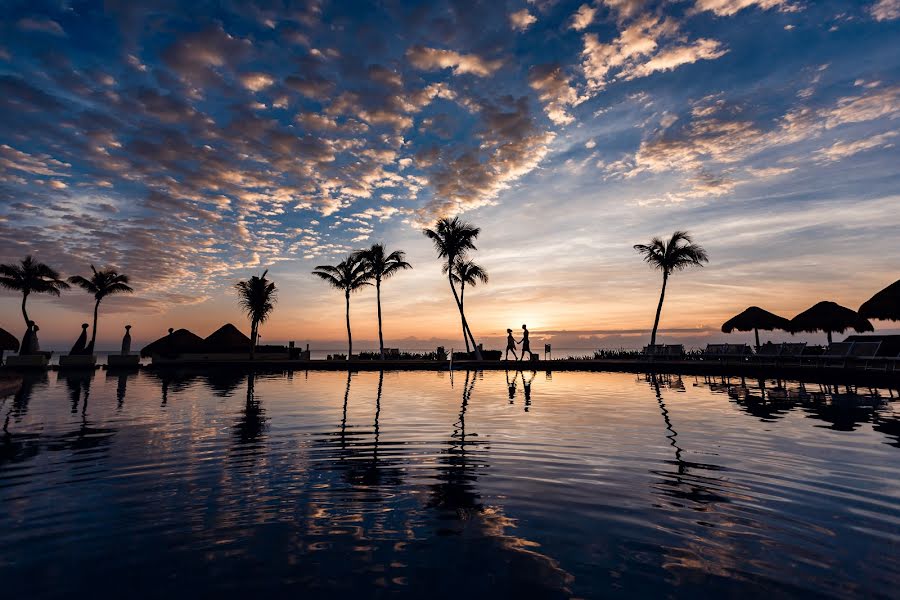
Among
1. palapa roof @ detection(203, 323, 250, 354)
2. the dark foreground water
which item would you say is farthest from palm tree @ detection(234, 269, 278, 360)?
the dark foreground water

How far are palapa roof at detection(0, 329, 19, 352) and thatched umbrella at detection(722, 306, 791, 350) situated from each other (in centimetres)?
4876

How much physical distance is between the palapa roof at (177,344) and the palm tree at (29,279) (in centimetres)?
804

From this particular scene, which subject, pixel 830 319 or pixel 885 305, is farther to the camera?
pixel 830 319

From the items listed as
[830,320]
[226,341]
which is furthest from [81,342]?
[830,320]

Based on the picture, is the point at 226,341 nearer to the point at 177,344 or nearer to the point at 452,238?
the point at 177,344

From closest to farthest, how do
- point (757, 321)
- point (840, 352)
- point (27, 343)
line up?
point (840, 352) < point (27, 343) < point (757, 321)

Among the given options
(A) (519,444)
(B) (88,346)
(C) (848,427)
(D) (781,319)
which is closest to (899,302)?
(D) (781,319)

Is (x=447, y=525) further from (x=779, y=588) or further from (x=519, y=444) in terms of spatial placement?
(x=519, y=444)

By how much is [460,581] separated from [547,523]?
4.63ft

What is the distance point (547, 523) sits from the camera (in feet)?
14.3

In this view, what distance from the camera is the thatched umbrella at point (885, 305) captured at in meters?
20.3

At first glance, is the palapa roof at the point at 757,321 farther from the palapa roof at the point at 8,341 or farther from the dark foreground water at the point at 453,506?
the palapa roof at the point at 8,341

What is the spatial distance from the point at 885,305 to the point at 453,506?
83.7 feet

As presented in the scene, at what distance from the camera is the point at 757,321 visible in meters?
30.0
